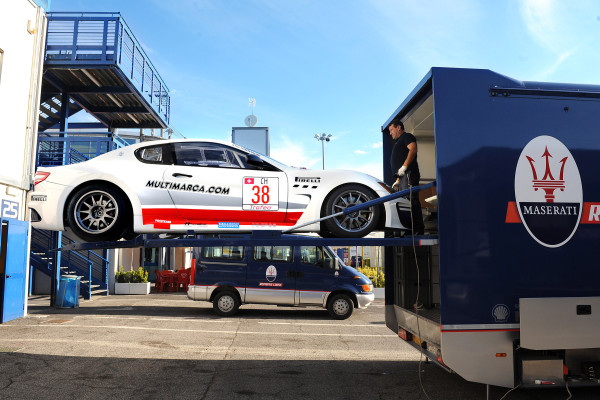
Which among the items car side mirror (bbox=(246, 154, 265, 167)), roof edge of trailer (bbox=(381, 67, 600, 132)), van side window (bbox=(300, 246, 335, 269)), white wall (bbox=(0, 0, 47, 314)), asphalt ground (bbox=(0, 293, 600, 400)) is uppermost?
white wall (bbox=(0, 0, 47, 314))

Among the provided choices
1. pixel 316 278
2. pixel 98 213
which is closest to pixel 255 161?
pixel 98 213

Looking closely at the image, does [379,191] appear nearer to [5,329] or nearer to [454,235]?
[454,235]

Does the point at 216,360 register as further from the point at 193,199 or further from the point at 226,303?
the point at 226,303

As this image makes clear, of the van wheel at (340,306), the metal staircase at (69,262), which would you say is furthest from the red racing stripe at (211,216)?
the metal staircase at (69,262)

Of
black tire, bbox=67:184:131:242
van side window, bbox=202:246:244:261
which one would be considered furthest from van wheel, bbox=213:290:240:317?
black tire, bbox=67:184:131:242

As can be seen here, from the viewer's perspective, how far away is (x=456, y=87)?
14.8 ft

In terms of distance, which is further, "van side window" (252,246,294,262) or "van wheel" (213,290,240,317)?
"van wheel" (213,290,240,317)

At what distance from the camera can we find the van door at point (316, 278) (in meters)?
11.4

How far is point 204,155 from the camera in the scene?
564 cm

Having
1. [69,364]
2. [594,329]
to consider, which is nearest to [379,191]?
[594,329]

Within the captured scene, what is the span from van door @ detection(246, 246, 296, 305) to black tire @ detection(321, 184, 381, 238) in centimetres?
614

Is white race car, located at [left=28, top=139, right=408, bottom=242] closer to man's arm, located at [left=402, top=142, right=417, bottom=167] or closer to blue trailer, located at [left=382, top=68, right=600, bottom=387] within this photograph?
man's arm, located at [left=402, top=142, right=417, bottom=167]

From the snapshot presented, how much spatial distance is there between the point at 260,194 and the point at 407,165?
1.86 meters

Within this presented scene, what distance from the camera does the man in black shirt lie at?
539cm
